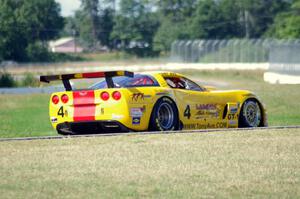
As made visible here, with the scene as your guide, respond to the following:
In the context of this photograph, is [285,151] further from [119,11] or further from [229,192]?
[119,11]

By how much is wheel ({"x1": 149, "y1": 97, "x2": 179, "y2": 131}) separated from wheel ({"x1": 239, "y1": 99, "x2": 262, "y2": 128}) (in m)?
1.77

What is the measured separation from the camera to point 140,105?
15172mm

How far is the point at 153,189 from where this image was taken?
9.79 metres

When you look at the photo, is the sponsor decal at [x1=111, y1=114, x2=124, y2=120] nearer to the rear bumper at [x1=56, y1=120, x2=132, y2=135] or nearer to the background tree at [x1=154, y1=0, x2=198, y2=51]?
the rear bumper at [x1=56, y1=120, x2=132, y2=135]

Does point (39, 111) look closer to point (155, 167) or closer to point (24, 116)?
point (24, 116)

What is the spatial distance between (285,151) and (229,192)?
9.84ft

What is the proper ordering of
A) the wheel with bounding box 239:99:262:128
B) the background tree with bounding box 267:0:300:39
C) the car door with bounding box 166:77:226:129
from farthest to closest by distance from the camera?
the background tree with bounding box 267:0:300:39, the wheel with bounding box 239:99:262:128, the car door with bounding box 166:77:226:129

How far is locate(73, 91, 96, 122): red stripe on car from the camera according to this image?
601 inches

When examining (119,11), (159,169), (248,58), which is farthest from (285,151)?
(119,11)

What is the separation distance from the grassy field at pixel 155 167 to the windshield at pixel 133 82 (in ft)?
5.63

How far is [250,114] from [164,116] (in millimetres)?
2231

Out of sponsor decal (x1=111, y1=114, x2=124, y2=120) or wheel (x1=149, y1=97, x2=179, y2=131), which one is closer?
sponsor decal (x1=111, y1=114, x2=124, y2=120)

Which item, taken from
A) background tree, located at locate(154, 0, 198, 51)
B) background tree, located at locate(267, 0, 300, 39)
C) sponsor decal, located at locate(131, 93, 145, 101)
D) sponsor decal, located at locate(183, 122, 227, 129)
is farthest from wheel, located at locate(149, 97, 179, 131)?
background tree, located at locate(154, 0, 198, 51)

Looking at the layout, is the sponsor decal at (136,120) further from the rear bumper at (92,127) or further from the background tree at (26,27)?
the background tree at (26,27)
